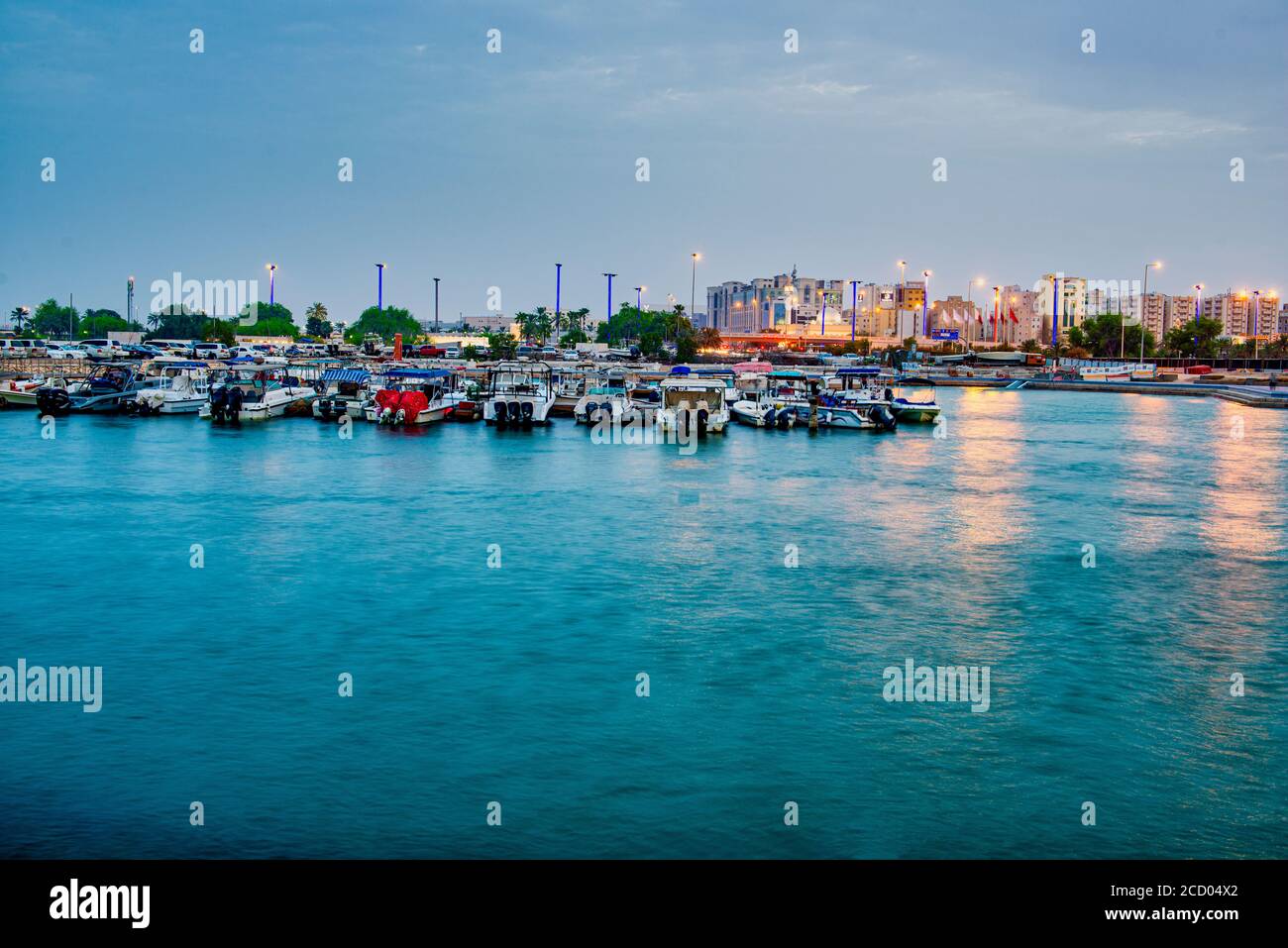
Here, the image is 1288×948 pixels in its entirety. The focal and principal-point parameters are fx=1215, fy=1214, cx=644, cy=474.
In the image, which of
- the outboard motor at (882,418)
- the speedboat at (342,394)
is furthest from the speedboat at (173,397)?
the outboard motor at (882,418)

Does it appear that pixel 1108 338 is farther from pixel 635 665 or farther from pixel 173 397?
pixel 635 665

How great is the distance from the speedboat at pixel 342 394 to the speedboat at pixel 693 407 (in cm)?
1321

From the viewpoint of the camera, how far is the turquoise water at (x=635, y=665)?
10773mm

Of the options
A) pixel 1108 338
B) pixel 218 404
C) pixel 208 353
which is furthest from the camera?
pixel 1108 338

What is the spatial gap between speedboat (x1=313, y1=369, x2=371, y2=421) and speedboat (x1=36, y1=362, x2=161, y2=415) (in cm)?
809

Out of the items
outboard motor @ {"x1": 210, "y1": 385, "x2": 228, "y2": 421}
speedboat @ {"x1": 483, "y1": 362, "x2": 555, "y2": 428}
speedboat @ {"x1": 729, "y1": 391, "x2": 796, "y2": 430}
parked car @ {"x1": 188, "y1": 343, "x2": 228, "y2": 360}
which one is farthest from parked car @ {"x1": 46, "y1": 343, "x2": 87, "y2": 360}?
speedboat @ {"x1": 729, "y1": 391, "x2": 796, "y2": 430}

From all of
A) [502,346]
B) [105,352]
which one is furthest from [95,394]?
[502,346]

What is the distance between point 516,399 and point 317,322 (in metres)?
129

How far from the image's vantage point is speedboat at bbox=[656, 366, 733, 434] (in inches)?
1852

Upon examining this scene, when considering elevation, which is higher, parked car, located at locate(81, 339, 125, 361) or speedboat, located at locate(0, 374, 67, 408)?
parked car, located at locate(81, 339, 125, 361)

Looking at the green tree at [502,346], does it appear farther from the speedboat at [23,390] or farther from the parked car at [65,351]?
the speedboat at [23,390]

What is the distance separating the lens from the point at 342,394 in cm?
5506

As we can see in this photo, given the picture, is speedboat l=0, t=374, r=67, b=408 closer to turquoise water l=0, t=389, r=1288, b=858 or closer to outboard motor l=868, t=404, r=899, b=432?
turquoise water l=0, t=389, r=1288, b=858
